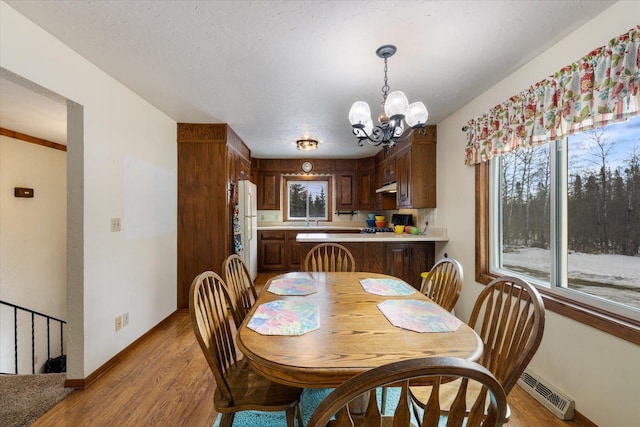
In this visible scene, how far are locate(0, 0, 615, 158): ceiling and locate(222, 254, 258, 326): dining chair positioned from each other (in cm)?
138

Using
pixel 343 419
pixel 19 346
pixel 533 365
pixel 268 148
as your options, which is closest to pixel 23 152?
pixel 19 346

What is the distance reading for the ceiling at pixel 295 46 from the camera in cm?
144

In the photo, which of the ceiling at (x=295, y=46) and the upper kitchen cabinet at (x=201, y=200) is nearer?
the ceiling at (x=295, y=46)

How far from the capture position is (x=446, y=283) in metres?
1.79

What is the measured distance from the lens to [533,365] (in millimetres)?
1940

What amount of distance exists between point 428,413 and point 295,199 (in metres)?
5.45

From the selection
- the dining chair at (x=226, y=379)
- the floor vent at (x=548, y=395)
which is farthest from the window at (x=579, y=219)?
the dining chair at (x=226, y=379)

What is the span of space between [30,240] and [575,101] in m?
5.58

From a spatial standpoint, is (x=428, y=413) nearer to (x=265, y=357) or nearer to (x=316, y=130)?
(x=265, y=357)

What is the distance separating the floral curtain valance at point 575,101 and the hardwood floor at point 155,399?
1.73 meters

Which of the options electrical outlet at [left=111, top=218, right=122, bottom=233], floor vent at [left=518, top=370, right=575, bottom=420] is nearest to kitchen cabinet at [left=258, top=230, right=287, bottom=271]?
electrical outlet at [left=111, top=218, right=122, bottom=233]

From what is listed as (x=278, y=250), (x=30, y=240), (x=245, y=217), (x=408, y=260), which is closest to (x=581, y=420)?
(x=408, y=260)

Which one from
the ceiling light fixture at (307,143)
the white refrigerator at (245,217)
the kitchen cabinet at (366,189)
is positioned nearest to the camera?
the ceiling light fixture at (307,143)

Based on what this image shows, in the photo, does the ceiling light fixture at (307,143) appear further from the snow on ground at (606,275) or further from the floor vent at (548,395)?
the floor vent at (548,395)
